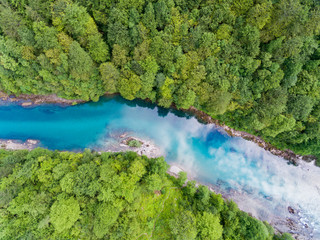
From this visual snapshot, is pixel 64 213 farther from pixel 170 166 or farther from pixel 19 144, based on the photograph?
pixel 19 144

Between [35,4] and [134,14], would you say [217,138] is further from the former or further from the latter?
[35,4]

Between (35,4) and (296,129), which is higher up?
(35,4)

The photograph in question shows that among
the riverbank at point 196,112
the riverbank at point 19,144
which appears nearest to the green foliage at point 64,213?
the riverbank at point 19,144

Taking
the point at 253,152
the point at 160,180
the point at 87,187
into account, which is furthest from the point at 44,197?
the point at 253,152

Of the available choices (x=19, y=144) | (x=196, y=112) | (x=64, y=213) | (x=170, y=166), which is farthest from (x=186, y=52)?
(x=19, y=144)

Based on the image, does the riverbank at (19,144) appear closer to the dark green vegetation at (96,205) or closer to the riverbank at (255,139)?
the dark green vegetation at (96,205)

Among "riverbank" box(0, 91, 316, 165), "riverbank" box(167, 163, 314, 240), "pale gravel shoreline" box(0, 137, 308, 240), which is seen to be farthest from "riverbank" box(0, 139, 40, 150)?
"riverbank" box(167, 163, 314, 240)
